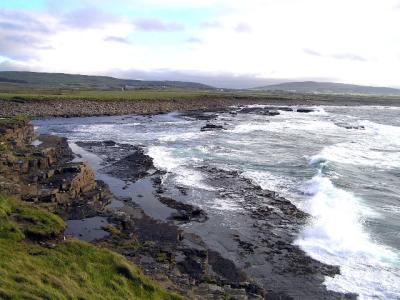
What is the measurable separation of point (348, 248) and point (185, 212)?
959 cm

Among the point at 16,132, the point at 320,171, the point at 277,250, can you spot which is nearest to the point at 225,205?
the point at 277,250

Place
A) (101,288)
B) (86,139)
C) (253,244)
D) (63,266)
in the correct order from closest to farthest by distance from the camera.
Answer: (101,288) < (63,266) < (253,244) < (86,139)

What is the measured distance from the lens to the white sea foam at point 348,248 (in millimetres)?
17956

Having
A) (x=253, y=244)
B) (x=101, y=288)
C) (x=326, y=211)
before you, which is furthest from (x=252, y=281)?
(x=326, y=211)

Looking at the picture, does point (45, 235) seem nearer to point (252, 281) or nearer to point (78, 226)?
point (78, 226)

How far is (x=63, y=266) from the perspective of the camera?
563 inches

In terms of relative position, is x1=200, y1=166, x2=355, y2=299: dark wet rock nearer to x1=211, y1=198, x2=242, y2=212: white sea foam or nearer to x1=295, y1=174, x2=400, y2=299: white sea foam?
x1=211, y1=198, x2=242, y2=212: white sea foam

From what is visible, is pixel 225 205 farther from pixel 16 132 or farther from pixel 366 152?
pixel 366 152

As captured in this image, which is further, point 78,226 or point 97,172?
point 97,172

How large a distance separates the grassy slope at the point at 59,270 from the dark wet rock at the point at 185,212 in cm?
882

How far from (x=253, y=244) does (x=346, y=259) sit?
452cm

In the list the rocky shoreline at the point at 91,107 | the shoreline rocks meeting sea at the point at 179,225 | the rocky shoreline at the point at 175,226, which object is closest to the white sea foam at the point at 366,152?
the shoreline rocks meeting sea at the point at 179,225

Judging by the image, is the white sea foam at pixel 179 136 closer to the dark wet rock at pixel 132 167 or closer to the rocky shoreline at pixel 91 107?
the dark wet rock at pixel 132 167

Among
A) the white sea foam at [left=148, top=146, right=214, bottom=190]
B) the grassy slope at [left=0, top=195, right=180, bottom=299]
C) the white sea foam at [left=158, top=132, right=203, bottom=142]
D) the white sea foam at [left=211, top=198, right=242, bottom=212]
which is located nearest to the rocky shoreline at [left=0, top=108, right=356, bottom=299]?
the white sea foam at [left=211, top=198, right=242, bottom=212]
